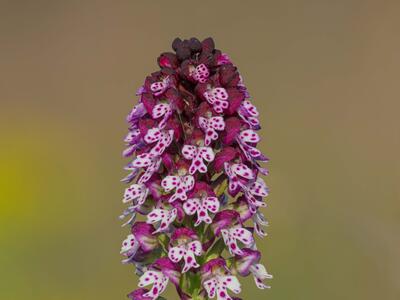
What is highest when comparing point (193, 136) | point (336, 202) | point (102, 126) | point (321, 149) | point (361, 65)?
point (361, 65)

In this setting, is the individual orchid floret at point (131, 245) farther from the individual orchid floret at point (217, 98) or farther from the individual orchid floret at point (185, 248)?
the individual orchid floret at point (217, 98)

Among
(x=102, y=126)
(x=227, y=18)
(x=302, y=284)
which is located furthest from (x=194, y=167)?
(x=227, y=18)

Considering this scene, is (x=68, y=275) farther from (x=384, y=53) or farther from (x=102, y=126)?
(x=384, y=53)

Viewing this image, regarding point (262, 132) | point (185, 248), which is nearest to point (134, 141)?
point (185, 248)

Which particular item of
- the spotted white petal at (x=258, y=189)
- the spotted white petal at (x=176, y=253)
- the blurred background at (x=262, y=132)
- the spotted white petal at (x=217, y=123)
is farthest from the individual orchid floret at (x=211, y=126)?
the blurred background at (x=262, y=132)

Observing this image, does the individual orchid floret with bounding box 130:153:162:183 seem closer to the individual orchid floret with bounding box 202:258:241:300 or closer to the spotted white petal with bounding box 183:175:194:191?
the spotted white petal with bounding box 183:175:194:191

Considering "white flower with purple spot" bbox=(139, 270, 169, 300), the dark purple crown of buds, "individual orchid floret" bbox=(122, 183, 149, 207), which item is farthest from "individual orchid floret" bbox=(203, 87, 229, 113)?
"white flower with purple spot" bbox=(139, 270, 169, 300)

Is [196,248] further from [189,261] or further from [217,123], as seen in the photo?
[217,123]

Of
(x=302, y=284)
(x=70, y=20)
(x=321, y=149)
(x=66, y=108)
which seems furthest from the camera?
(x=70, y=20)
